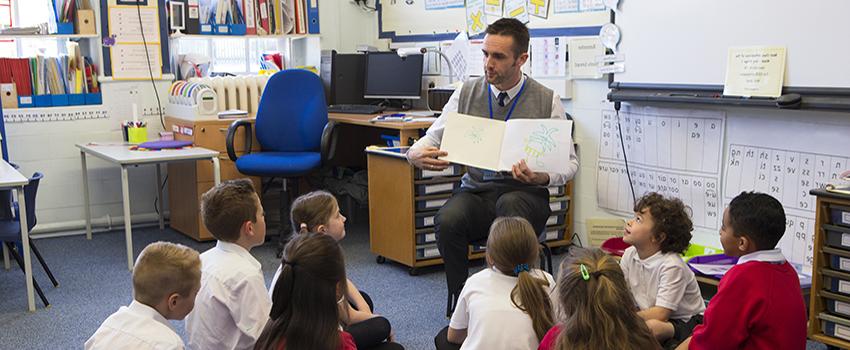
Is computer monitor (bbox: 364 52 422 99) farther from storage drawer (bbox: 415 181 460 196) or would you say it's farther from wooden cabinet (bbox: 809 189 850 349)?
wooden cabinet (bbox: 809 189 850 349)

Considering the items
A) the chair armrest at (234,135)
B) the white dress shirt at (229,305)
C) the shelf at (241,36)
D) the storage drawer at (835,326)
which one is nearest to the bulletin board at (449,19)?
the shelf at (241,36)

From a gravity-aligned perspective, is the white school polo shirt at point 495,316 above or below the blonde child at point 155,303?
below

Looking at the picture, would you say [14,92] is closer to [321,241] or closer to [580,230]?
[580,230]

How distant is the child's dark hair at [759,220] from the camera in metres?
2.26

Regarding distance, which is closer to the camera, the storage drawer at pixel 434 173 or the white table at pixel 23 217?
the white table at pixel 23 217

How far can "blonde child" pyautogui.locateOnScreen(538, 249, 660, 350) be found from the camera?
1751 mm

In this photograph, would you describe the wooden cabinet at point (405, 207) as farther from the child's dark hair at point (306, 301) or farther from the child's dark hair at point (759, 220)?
the child's dark hair at point (306, 301)

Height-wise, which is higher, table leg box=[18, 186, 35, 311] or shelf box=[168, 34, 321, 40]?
shelf box=[168, 34, 321, 40]

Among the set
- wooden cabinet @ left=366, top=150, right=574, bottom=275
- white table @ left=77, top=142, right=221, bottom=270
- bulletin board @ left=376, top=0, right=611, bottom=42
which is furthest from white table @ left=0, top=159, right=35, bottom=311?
bulletin board @ left=376, top=0, right=611, bottom=42

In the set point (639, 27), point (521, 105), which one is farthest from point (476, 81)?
point (639, 27)

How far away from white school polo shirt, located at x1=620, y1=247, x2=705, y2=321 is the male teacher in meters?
0.59

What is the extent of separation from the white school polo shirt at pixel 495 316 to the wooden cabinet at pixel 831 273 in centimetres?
132

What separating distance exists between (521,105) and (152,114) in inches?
121

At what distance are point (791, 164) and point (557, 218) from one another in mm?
1418
